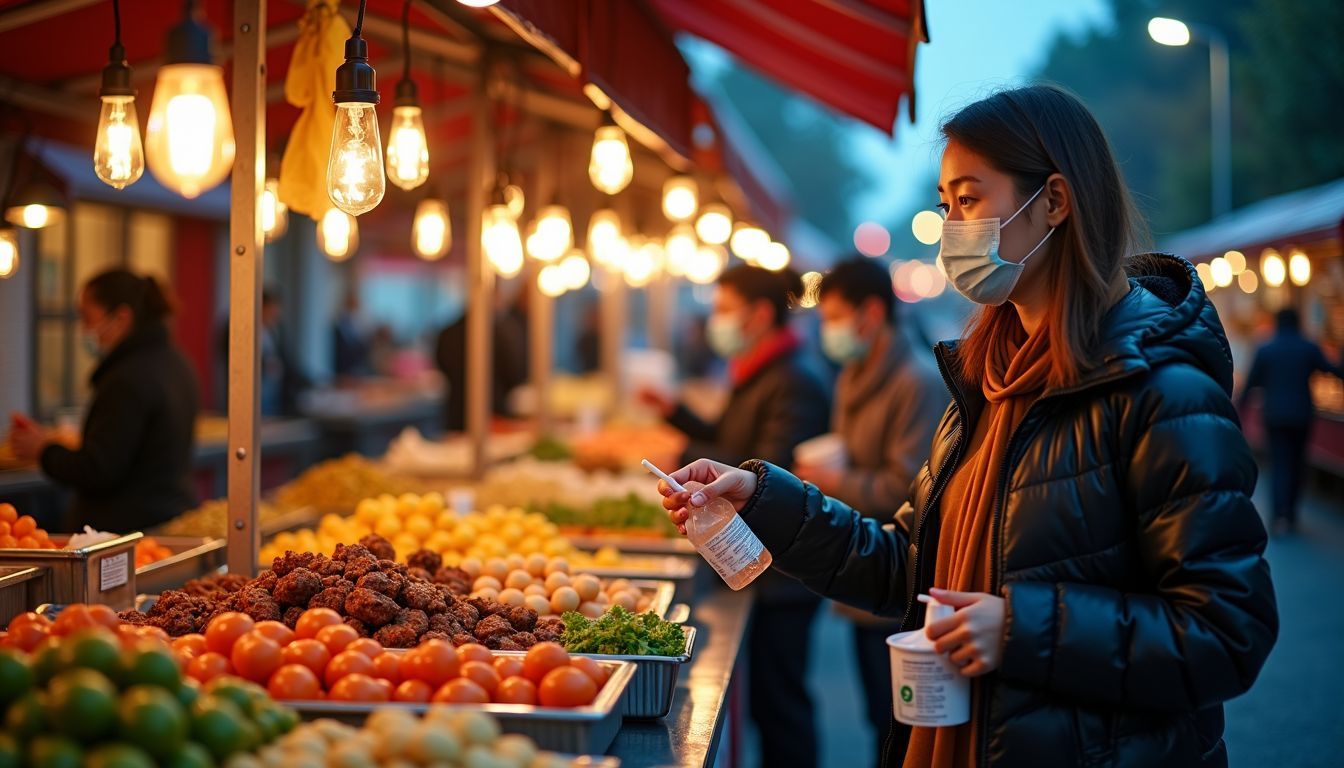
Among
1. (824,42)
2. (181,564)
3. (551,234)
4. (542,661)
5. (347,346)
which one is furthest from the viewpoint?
(347,346)

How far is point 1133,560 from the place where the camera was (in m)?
2.34

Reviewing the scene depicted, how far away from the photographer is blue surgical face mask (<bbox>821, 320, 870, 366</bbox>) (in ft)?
18.7

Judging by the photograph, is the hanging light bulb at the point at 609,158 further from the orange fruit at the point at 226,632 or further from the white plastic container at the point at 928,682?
the white plastic container at the point at 928,682

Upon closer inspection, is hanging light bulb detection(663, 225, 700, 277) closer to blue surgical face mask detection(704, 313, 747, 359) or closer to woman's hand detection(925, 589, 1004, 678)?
blue surgical face mask detection(704, 313, 747, 359)

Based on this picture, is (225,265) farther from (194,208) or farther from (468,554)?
(468,554)

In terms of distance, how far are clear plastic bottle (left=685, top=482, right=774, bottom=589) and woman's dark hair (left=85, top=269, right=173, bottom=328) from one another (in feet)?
12.0

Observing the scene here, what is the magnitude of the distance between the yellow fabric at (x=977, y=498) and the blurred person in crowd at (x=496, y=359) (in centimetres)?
733

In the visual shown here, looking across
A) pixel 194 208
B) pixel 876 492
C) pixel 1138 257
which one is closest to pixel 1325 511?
pixel 876 492

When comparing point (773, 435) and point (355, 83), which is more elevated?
point (355, 83)

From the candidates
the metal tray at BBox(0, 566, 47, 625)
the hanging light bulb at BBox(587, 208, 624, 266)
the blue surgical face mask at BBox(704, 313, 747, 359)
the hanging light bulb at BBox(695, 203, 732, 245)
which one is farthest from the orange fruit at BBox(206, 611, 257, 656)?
the hanging light bulb at BBox(695, 203, 732, 245)

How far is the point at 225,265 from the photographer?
13.0 meters

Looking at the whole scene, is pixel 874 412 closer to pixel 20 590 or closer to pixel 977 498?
Answer: pixel 977 498

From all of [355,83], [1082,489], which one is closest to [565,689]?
[1082,489]

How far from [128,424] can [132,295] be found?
65 centimetres
